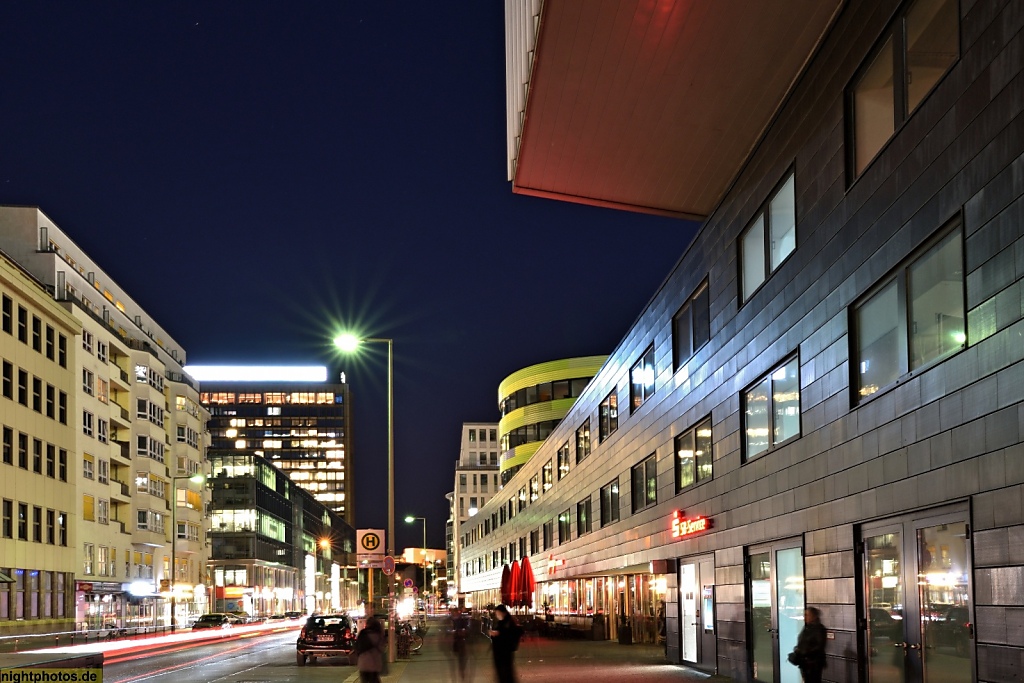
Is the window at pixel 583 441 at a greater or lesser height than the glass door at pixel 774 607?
greater

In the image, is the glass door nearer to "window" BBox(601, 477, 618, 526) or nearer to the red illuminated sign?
the red illuminated sign

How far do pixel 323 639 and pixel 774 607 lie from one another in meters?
18.4

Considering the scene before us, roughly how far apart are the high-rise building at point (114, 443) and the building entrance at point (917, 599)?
48.4 meters

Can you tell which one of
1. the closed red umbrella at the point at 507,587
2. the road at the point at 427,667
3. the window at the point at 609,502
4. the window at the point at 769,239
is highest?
the window at the point at 769,239

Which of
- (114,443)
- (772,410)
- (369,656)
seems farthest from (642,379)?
(114,443)

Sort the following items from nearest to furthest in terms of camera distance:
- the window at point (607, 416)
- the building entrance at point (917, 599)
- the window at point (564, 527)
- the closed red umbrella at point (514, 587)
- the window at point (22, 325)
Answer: the building entrance at point (917, 599) < the window at point (607, 416) < the closed red umbrella at point (514, 587) < the window at point (564, 527) < the window at point (22, 325)

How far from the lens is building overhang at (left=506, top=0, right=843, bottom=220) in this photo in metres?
19.8

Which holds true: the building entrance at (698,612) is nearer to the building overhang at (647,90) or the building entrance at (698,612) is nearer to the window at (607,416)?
the building overhang at (647,90)

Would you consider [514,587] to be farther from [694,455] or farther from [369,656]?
[369,656]

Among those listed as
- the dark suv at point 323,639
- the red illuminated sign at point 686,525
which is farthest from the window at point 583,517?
the red illuminated sign at point 686,525

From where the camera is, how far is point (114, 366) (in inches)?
3009

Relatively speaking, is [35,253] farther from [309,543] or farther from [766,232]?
[309,543]

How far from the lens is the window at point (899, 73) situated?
47.2 feet

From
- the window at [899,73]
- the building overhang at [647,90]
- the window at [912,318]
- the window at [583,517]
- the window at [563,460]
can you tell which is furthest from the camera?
the window at [563,460]
